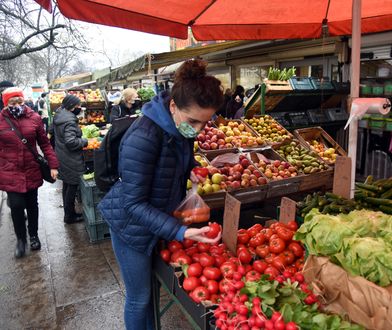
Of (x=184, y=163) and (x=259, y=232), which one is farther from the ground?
(x=184, y=163)

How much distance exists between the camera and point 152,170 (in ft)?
6.48

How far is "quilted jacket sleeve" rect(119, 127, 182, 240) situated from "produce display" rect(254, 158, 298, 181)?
2.37 metres

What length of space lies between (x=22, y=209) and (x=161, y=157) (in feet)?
11.2

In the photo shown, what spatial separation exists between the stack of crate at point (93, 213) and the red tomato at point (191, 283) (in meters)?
3.18

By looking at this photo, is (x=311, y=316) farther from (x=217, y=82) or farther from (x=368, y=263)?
(x=217, y=82)

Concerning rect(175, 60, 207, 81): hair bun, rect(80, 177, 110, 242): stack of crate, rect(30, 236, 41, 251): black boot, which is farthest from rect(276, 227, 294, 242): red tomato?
rect(30, 236, 41, 251): black boot

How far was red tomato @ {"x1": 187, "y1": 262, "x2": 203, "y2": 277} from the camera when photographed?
215 centimetres

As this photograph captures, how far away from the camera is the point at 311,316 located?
160 centimetres

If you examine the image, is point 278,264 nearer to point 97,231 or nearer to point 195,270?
point 195,270

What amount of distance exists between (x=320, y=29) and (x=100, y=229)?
3997mm

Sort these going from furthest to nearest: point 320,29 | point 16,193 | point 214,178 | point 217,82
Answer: point 16,193 → point 320,29 → point 214,178 → point 217,82

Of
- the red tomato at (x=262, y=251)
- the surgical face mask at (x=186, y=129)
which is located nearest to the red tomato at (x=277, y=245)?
the red tomato at (x=262, y=251)

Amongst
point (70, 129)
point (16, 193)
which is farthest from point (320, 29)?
point (16, 193)

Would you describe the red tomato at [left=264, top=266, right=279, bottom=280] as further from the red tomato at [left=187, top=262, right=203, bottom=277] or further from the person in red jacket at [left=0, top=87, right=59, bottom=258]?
the person in red jacket at [left=0, top=87, right=59, bottom=258]
